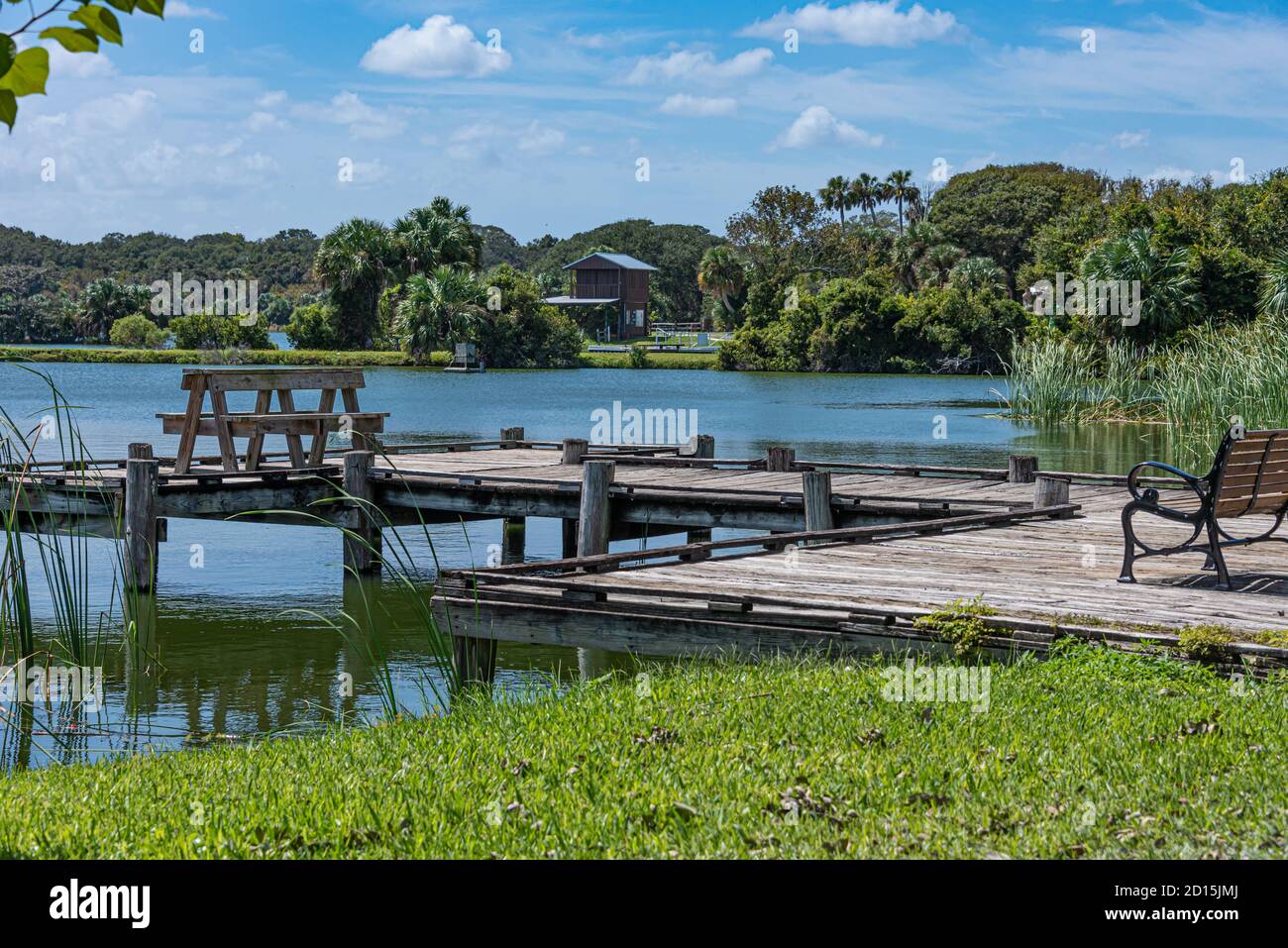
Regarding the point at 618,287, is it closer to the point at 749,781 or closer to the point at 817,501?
the point at 817,501

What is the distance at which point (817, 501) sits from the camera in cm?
1382

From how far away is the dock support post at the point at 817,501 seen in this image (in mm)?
13680

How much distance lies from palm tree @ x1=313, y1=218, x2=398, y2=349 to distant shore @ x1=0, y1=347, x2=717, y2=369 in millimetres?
4335

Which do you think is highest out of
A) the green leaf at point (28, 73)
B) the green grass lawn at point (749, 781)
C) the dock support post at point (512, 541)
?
the green leaf at point (28, 73)

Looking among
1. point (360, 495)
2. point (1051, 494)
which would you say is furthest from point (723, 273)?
point (1051, 494)

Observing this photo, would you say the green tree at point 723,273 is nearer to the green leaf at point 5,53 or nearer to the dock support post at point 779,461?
the dock support post at point 779,461

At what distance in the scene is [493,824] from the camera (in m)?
5.00

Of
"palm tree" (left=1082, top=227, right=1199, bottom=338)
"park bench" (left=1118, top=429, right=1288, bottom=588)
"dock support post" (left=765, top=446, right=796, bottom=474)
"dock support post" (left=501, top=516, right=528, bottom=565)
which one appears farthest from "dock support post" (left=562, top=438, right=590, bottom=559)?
"palm tree" (left=1082, top=227, right=1199, bottom=338)

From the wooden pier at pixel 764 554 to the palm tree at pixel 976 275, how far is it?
2749 inches

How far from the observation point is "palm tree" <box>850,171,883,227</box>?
10531cm

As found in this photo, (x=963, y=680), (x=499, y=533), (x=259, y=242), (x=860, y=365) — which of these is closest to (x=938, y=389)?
(x=860, y=365)

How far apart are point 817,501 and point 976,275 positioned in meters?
77.7

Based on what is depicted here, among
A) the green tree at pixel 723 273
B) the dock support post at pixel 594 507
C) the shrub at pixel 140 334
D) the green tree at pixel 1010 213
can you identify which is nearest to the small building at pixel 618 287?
the green tree at pixel 723 273

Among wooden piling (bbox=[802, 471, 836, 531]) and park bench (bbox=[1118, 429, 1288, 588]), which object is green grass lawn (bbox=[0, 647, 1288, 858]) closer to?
park bench (bbox=[1118, 429, 1288, 588])
